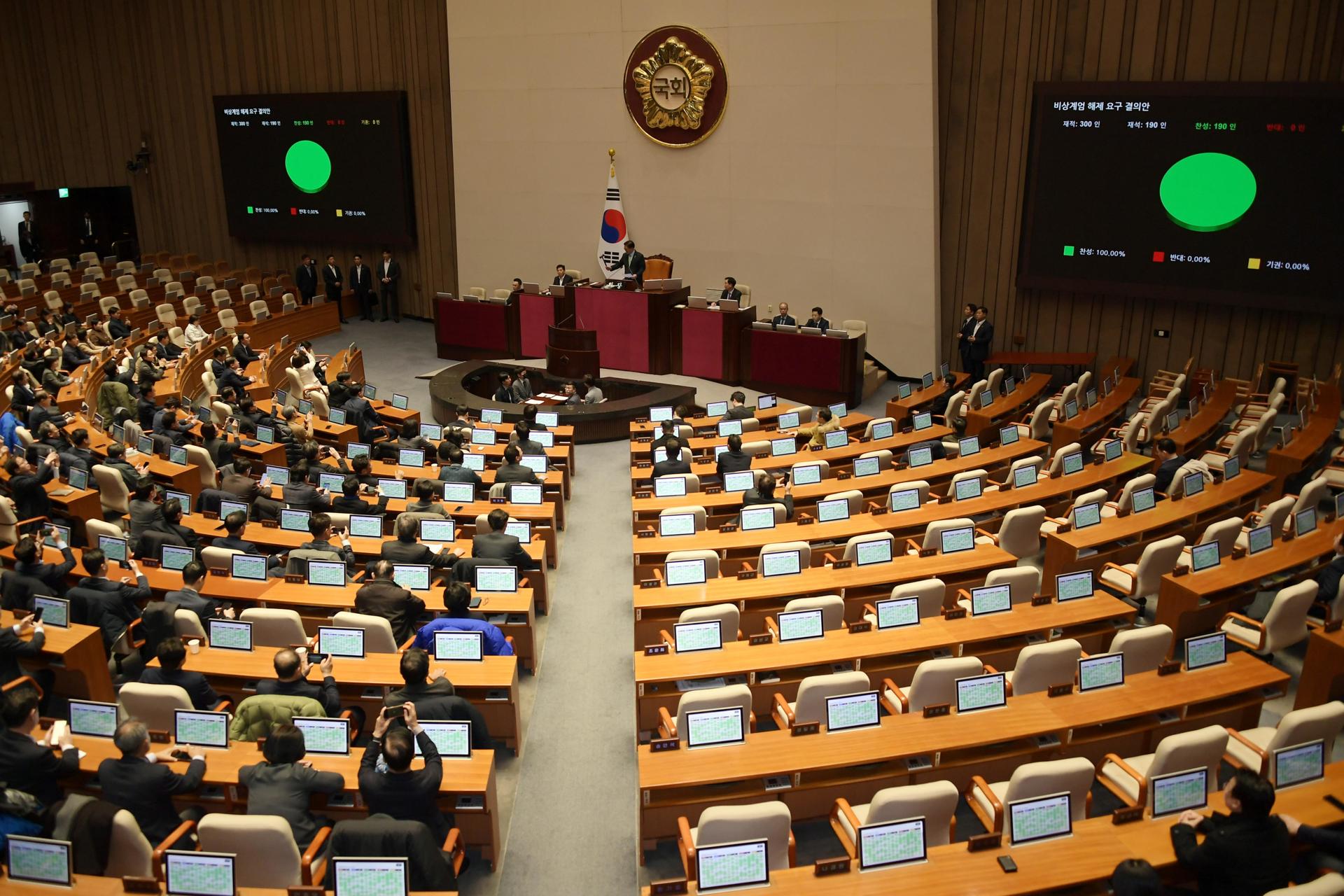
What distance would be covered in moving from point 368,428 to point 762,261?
719 centimetres

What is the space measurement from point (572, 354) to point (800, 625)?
8127 mm

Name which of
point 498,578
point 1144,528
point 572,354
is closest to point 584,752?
point 498,578

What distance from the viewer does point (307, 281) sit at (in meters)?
18.0

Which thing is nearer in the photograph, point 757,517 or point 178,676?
point 178,676

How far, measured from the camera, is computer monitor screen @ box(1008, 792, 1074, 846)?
4.40 m

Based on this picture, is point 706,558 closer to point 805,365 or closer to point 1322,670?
point 1322,670

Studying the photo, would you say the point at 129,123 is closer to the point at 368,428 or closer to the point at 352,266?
the point at 352,266

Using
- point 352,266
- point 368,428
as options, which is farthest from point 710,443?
point 352,266

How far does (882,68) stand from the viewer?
1400 cm

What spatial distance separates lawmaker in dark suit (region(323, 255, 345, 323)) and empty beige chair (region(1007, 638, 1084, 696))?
15359mm

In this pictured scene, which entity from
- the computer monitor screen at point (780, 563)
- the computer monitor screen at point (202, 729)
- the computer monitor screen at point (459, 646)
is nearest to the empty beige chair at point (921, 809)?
the computer monitor screen at point (459, 646)

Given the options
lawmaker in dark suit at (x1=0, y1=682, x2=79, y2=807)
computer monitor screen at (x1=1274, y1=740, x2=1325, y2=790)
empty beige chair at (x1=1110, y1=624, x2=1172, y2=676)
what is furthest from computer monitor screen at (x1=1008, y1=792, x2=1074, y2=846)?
lawmaker in dark suit at (x1=0, y1=682, x2=79, y2=807)

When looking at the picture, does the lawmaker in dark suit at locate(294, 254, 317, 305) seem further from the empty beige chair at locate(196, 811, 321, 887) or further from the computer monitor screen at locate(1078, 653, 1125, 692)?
the computer monitor screen at locate(1078, 653, 1125, 692)

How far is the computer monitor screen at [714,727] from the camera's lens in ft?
16.7
